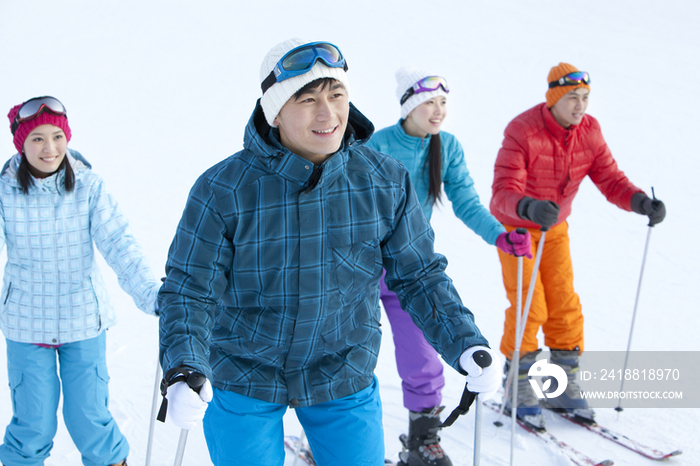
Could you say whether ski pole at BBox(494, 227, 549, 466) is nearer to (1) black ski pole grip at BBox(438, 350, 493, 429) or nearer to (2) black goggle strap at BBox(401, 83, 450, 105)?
(2) black goggle strap at BBox(401, 83, 450, 105)

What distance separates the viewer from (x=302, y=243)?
173cm

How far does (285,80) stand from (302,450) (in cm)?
225

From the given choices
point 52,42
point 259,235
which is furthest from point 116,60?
point 259,235

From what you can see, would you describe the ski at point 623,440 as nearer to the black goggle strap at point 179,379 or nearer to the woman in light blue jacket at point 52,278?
the woman in light blue jacket at point 52,278

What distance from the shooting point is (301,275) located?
1.74 metres

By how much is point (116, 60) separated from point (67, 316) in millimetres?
13037

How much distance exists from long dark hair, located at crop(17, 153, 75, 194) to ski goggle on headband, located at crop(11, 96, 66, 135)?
0.16m

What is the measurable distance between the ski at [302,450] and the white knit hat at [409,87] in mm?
1866

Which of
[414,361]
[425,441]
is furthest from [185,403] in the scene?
[425,441]

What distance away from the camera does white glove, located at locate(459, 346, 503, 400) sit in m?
1.65

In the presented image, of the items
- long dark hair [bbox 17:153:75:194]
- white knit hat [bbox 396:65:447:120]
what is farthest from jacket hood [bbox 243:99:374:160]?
white knit hat [bbox 396:65:447:120]

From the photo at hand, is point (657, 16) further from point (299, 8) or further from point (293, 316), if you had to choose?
point (293, 316)

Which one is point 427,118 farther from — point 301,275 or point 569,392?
point 569,392

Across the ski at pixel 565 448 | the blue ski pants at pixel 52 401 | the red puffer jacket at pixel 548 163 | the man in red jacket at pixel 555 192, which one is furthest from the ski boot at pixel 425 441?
the blue ski pants at pixel 52 401
